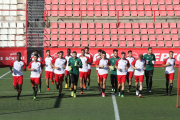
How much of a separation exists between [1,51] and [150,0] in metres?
17.2

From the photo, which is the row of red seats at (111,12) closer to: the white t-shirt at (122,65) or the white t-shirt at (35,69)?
the white t-shirt at (122,65)

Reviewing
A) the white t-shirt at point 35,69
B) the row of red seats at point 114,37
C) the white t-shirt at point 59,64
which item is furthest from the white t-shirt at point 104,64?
the row of red seats at point 114,37

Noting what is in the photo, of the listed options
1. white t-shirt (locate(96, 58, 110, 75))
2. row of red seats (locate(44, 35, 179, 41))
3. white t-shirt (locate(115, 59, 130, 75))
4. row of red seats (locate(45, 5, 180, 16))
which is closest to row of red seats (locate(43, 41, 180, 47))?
row of red seats (locate(44, 35, 179, 41))

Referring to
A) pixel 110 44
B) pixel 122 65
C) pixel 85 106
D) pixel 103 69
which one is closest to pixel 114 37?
pixel 110 44

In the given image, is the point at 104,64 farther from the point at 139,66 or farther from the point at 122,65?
the point at 139,66

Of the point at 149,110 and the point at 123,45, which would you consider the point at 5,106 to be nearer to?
the point at 149,110

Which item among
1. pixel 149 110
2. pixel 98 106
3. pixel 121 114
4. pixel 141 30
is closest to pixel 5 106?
pixel 98 106

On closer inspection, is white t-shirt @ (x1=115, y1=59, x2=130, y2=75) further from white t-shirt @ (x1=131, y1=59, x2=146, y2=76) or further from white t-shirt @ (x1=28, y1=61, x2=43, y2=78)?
white t-shirt @ (x1=28, y1=61, x2=43, y2=78)

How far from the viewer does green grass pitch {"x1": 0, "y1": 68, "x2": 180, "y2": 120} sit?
9.69m

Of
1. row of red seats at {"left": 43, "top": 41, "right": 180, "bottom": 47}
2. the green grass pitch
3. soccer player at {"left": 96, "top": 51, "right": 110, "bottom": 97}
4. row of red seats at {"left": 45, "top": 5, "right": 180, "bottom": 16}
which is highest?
row of red seats at {"left": 45, "top": 5, "right": 180, "bottom": 16}

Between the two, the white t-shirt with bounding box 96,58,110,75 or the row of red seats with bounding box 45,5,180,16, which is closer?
the white t-shirt with bounding box 96,58,110,75

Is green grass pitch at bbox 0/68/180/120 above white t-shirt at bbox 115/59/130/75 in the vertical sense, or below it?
below

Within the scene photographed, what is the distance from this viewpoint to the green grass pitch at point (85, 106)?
381 inches

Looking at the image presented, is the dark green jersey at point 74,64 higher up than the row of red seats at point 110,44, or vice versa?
the row of red seats at point 110,44
